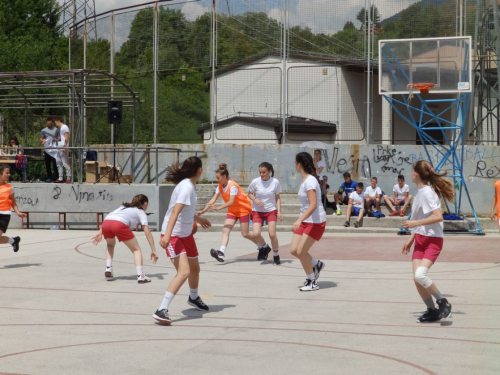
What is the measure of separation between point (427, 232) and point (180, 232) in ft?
8.98

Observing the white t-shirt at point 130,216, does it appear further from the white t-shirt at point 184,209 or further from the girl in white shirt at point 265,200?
the white t-shirt at point 184,209

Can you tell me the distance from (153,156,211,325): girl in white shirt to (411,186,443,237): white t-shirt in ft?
8.14

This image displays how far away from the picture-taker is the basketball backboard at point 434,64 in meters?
18.9

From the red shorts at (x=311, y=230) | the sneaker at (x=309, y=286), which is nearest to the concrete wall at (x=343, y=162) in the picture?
the sneaker at (x=309, y=286)

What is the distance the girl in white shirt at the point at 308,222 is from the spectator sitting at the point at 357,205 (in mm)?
9817

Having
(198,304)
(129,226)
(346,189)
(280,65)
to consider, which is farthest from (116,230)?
(280,65)

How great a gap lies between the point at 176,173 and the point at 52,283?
369 cm

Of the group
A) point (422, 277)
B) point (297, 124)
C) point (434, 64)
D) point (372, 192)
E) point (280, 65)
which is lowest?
point (422, 277)

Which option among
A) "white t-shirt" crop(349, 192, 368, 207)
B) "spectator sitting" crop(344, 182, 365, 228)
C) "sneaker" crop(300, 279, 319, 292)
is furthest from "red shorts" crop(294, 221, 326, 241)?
"white t-shirt" crop(349, 192, 368, 207)

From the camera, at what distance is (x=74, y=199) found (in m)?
21.2

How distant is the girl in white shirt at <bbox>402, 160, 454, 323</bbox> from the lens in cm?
788

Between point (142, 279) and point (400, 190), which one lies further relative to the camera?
point (400, 190)

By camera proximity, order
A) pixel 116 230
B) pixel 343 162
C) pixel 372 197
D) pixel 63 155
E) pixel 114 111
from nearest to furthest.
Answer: pixel 116 230 → pixel 372 197 → pixel 63 155 → pixel 343 162 → pixel 114 111

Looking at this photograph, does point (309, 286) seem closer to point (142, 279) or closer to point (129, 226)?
point (142, 279)
